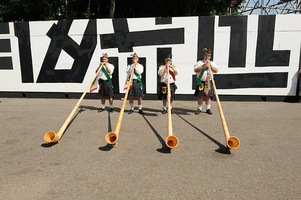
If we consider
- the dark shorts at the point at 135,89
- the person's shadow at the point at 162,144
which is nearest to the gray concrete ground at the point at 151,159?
the person's shadow at the point at 162,144

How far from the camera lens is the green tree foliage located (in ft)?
57.5

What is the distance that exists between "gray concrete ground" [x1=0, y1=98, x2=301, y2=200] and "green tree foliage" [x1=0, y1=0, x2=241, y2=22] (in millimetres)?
12328

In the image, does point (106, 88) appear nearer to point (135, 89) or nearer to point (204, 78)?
point (135, 89)

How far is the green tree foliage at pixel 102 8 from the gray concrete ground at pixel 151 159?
12328mm

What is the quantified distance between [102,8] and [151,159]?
16.0 m

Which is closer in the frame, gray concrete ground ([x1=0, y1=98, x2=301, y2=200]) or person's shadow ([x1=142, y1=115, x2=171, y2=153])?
gray concrete ground ([x1=0, y1=98, x2=301, y2=200])

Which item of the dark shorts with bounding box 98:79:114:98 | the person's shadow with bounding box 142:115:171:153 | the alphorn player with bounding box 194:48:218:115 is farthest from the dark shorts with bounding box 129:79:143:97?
the alphorn player with bounding box 194:48:218:115

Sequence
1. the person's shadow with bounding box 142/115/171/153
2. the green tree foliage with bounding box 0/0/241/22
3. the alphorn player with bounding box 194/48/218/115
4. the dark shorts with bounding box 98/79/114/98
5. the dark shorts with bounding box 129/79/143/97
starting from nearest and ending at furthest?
the person's shadow with bounding box 142/115/171/153, the alphorn player with bounding box 194/48/218/115, the dark shorts with bounding box 129/79/143/97, the dark shorts with bounding box 98/79/114/98, the green tree foliage with bounding box 0/0/241/22

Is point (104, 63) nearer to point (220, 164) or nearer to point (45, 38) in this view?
point (45, 38)

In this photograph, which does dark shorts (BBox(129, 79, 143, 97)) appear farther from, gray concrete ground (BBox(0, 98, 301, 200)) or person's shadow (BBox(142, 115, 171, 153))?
person's shadow (BBox(142, 115, 171, 153))

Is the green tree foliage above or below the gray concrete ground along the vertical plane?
above

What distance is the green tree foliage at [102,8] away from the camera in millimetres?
17516

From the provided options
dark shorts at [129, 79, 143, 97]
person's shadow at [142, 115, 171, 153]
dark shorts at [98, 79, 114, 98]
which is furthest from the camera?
dark shorts at [98, 79, 114, 98]

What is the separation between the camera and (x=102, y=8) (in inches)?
725
